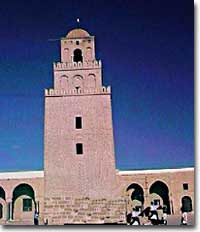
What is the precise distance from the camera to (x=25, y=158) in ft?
11.3

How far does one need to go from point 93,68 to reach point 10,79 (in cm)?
51

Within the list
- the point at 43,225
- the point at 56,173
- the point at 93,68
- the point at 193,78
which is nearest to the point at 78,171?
the point at 56,173

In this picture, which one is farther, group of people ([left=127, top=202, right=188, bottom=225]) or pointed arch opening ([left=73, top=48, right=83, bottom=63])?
pointed arch opening ([left=73, top=48, right=83, bottom=63])

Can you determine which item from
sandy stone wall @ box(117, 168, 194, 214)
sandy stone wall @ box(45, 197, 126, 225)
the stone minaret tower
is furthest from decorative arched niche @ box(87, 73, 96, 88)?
sandy stone wall @ box(45, 197, 126, 225)

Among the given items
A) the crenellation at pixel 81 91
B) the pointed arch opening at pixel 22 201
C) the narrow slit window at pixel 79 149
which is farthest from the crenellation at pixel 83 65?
the pointed arch opening at pixel 22 201

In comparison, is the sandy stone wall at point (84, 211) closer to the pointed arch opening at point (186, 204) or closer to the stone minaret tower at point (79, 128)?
the stone minaret tower at point (79, 128)

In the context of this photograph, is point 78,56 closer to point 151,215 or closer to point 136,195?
point 136,195

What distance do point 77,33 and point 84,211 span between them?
3.43 ft

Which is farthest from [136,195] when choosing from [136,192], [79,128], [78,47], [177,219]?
[78,47]

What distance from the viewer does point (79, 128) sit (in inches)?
135

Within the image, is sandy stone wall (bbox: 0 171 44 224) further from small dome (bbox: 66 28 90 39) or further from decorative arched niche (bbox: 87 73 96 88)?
small dome (bbox: 66 28 90 39)

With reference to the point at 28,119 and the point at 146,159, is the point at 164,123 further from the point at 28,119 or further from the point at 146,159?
the point at 28,119

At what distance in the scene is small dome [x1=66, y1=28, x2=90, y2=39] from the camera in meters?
3.46

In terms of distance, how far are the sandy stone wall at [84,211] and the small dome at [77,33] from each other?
96 cm
